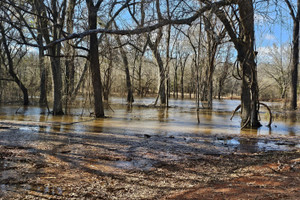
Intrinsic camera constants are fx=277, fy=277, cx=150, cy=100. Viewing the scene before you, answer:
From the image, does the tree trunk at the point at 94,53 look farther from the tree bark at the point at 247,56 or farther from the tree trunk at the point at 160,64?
the tree bark at the point at 247,56

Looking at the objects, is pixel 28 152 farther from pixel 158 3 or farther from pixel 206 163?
pixel 158 3

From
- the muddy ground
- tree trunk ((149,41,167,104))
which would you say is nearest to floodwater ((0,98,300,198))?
the muddy ground

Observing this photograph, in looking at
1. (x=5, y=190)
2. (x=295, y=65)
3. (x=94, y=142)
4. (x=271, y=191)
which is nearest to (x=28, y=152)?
(x=94, y=142)

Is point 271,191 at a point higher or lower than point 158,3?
lower

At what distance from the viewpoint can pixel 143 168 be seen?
4.74 meters

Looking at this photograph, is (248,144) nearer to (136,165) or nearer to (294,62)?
(136,165)

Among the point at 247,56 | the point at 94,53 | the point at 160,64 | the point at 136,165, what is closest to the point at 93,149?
the point at 136,165

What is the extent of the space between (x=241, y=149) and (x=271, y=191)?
3031 mm

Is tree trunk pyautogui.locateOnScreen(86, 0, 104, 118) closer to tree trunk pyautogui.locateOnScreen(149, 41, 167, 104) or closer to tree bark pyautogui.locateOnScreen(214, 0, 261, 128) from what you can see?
tree trunk pyautogui.locateOnScreen(149, 41, 167, 104)

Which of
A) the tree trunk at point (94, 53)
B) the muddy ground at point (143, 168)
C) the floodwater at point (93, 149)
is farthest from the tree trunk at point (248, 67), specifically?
the tree trunk at point (94, 53)

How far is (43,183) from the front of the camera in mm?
3865

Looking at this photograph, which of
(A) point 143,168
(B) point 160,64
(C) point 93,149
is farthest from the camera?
(B) point 160,64

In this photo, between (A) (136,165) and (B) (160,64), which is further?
(B) (160,64)

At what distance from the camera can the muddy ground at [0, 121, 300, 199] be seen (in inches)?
142
